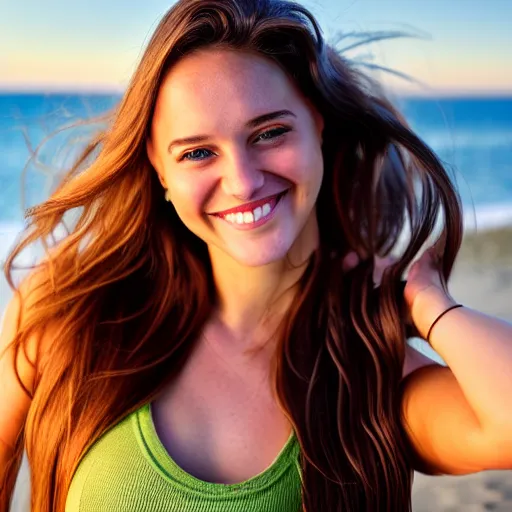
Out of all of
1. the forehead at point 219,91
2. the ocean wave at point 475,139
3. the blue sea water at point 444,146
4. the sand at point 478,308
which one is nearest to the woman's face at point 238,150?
the forehead at point 219,91

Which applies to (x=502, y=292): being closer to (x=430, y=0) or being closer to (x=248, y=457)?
(x=248, y=457)

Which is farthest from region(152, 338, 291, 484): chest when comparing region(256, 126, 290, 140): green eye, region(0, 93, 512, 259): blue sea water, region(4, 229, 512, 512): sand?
region(4, 229, 512, 512): sand

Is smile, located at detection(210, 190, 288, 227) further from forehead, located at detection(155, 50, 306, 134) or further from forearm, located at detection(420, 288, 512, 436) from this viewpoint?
forearm, located at detection(420, 288, 512, 436)

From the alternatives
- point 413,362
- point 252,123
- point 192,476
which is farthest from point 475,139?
point 192,476

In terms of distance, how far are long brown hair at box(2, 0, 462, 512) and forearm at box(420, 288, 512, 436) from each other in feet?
0.64

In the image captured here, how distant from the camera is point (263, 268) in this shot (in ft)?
8.17

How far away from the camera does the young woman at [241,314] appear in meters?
2.13

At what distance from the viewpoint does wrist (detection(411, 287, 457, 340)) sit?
2.25m

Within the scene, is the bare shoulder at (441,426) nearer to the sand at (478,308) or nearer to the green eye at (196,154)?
the green eye at (196,154)

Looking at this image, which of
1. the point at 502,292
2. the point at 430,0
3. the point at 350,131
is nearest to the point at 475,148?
the point at 430,0

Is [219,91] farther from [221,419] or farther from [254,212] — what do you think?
[221,419]

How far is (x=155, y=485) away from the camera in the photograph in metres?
2.11

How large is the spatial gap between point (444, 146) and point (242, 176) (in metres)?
14.6

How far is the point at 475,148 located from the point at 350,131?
1746 centimetres
